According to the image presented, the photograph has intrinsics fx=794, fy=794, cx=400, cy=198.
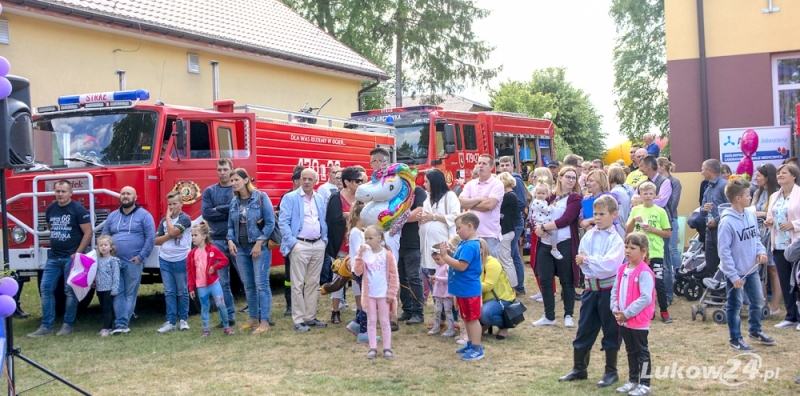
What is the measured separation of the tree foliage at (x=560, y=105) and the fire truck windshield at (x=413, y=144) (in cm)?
3463

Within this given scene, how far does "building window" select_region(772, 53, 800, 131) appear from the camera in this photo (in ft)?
45.2

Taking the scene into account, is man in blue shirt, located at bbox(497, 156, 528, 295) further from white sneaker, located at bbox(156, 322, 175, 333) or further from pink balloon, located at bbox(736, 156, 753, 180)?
white sneaker, located at bbox(156, 322, 175, 333)

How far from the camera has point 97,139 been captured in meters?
10.1

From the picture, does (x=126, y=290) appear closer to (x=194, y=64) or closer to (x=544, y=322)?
(x=544, y=322)

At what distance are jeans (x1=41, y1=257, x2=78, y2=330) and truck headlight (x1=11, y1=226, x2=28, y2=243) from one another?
2.20 ft

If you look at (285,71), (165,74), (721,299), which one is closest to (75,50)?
(165,74)

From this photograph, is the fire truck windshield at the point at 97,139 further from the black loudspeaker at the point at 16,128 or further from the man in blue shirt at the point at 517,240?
the man in blue shirt at the point at 517,240

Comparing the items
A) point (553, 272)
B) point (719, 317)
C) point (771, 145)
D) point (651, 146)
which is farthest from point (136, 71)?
point (719, 317)

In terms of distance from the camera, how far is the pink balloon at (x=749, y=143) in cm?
1280

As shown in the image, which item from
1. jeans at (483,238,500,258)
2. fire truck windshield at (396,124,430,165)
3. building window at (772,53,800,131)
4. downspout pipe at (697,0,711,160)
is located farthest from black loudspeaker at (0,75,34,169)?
building window at (772,53,800,131)

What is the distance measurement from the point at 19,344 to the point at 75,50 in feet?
29.3

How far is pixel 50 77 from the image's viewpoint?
51.1 ft

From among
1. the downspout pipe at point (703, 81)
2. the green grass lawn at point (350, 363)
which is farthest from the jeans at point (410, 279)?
the downspout pipe at point (703, 81)

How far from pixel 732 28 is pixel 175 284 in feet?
34.1
